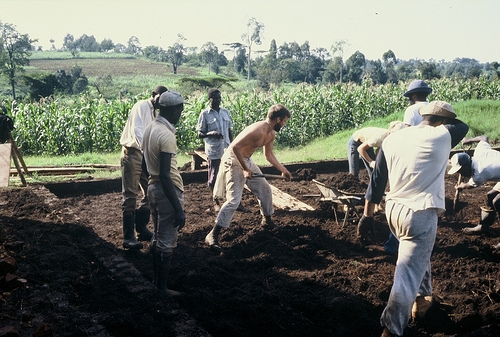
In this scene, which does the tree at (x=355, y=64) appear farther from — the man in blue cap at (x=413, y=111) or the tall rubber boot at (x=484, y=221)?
the tall rubber boot at (x=484, y=221)

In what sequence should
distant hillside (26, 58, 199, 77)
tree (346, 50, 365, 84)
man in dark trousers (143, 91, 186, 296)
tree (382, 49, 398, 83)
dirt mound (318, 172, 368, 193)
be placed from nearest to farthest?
man in dark trousers (143, 91, 186, 296), dirt mound (318, 172, 368, 193), tree (346, 50, 365, 84), tree (382, 49, 398, 83), distant hillside (26, 58, 199, 77)

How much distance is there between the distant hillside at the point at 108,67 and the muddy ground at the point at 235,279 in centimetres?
7016

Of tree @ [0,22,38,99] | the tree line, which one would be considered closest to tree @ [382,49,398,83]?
the tree line

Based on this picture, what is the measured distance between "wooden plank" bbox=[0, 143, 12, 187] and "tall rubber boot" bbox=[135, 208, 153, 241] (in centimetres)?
357

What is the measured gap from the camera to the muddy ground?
4.25 metres

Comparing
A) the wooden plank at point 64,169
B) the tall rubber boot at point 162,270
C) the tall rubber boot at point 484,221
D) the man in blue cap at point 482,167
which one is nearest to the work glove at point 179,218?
the tall rubber boot at point 162,270

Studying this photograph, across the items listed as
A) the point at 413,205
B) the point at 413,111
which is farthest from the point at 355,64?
the point at 413,205

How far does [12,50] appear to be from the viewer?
138ft

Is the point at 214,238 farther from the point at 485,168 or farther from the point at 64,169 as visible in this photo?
the point at 64,169

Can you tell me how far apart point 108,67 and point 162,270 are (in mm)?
84925

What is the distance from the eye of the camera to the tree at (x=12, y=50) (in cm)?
4131

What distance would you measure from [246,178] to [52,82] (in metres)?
42.8

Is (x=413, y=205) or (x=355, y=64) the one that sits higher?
(x=355, y=64)

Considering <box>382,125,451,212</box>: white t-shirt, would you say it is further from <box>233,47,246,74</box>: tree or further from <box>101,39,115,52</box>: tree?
<box>101,39,115,52</box>: tree
